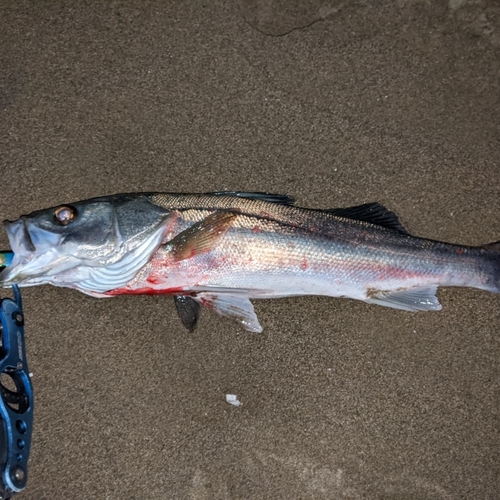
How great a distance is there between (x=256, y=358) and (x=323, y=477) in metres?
1.00

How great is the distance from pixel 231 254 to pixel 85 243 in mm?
920

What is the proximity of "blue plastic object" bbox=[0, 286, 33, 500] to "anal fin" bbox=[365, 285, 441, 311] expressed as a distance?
245 centimetres

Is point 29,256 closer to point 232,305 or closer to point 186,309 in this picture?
point 186,309

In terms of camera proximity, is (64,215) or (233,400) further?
(233,400)

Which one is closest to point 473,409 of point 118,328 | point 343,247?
point 343,247

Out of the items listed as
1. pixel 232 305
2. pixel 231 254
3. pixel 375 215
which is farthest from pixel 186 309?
pixel 375 215

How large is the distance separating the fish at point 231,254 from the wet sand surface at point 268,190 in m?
0.33

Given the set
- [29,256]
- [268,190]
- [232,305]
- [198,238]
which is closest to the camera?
[29,256]

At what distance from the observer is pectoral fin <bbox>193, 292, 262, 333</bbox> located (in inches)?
116

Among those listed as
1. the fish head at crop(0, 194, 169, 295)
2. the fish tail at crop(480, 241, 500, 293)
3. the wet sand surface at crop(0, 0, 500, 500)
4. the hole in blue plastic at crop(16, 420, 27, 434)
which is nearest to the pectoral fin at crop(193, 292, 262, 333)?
the wet sand surface at crop(0, 0, 500, 500)

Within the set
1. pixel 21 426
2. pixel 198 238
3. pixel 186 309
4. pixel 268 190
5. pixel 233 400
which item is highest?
pixel 268 190

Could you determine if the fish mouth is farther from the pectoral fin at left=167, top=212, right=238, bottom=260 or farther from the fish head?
the pectoral fin at left=167, top=212, right=238, bottom=260

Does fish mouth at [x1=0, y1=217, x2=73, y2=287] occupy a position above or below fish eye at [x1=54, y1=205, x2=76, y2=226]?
below

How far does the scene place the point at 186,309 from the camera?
9.93 ft
